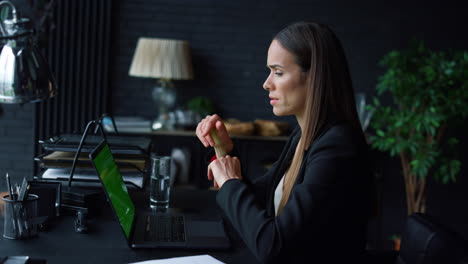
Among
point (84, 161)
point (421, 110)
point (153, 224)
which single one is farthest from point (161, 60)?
point (153, 224)

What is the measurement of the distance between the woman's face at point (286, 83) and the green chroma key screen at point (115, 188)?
0.56 meters

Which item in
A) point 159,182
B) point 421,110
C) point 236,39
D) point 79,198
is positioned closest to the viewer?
point 79,198

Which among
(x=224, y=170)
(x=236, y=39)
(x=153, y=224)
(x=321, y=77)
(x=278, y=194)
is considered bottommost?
(x=153, y=224)

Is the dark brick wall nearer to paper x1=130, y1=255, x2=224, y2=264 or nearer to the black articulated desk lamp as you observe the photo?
the black articulated desk lamp

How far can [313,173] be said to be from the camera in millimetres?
1523

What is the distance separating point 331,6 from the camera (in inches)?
173

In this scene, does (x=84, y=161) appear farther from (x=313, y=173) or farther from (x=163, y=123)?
(x=163, y=123)

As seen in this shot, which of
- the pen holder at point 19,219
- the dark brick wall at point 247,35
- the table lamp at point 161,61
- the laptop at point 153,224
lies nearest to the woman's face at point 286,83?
the laptop at point 153,224

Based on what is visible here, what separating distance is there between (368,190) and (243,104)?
292cm

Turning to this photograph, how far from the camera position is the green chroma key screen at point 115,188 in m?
1.61

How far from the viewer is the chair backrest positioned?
143 cm

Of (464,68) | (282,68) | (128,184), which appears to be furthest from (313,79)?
(464,68)

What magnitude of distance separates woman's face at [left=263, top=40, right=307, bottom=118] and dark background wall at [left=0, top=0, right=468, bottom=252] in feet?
8.91

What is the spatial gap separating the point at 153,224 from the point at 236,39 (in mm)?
2796
